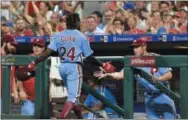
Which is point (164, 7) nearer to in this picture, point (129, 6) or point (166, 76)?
point (129, 6)

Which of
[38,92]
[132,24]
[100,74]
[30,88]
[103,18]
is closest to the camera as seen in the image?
[100,74]

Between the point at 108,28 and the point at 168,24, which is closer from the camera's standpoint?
the point at 168,24

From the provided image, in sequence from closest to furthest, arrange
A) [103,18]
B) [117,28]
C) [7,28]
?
[117,28]
[7,28]
[103,18]

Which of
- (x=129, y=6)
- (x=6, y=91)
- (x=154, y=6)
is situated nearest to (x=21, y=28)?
(x=129, y=6)

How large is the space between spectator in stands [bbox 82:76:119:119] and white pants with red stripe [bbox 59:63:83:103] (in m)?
0.60

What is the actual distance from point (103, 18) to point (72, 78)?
489 cm

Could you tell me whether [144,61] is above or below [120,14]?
below

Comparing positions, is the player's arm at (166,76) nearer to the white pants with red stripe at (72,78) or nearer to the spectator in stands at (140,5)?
the white pants with red stripe at (72,78)

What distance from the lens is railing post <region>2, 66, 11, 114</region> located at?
6.92 m

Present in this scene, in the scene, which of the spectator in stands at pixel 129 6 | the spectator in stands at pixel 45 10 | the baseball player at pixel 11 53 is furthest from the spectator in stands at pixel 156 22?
the baseball player at pixel 11 53

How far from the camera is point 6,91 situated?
22.8 ft

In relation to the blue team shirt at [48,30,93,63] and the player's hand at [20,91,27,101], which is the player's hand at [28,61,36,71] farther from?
the player's hand at [20,91,27,101]

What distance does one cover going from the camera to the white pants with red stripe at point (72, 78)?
598cm

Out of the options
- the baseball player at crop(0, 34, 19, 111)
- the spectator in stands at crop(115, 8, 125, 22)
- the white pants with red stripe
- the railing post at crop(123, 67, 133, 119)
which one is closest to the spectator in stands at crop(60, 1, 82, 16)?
the spectator in stands at crop(115, 8, 125, 22)
